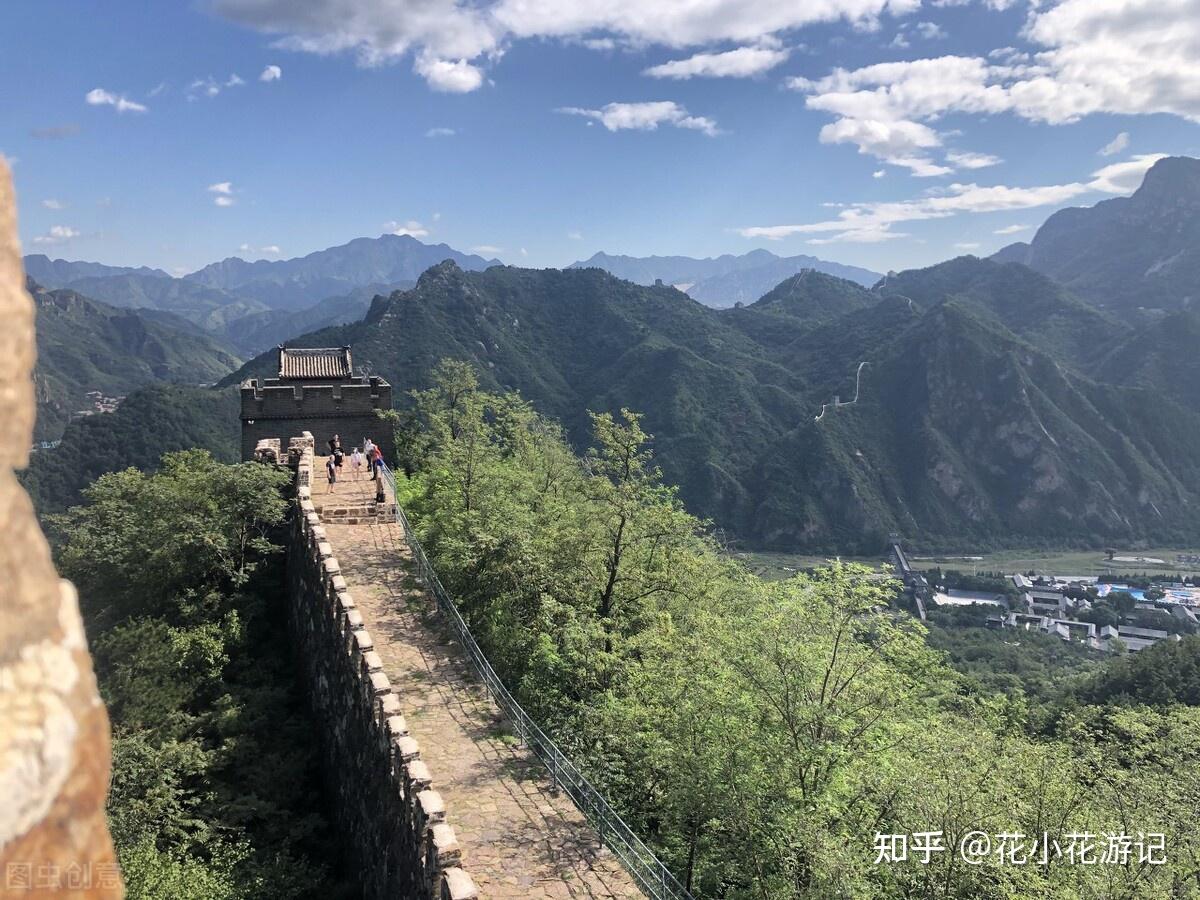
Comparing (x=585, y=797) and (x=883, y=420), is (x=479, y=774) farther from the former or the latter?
(x=883, y=420)

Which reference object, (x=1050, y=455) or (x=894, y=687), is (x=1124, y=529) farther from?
(x=894, y=687)

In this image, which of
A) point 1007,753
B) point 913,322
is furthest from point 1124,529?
point 1007,753

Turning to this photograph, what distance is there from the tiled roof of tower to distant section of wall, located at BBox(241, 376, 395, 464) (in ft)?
8.70

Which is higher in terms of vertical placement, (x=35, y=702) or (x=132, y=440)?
(x=35, y=702)

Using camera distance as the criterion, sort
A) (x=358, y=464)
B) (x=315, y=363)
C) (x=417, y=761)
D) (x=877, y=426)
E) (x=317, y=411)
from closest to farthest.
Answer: (x=417, y=761) → (x=358, y=464) → (x=317, y=411) → (x=315, y=363) → (x=877, y=426)

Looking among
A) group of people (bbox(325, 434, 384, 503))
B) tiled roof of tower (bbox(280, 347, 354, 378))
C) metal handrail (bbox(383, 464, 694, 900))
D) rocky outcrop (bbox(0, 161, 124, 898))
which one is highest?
tiled roof of tower (bbox(280, 347, 354, 378))

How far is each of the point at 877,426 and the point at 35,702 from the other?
175871 mm

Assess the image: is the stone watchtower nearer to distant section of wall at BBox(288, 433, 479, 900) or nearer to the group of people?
the group of people

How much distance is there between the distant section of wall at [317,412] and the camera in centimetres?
2973

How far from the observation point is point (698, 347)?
184750mm

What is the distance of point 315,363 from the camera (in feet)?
116

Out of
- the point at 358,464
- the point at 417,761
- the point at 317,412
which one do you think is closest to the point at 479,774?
the point at 417,761

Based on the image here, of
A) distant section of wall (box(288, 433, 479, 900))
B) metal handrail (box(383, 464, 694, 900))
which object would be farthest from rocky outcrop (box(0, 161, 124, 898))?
metal handrail (box(383, 464, 694, 900))

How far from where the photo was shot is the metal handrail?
9.74 m
